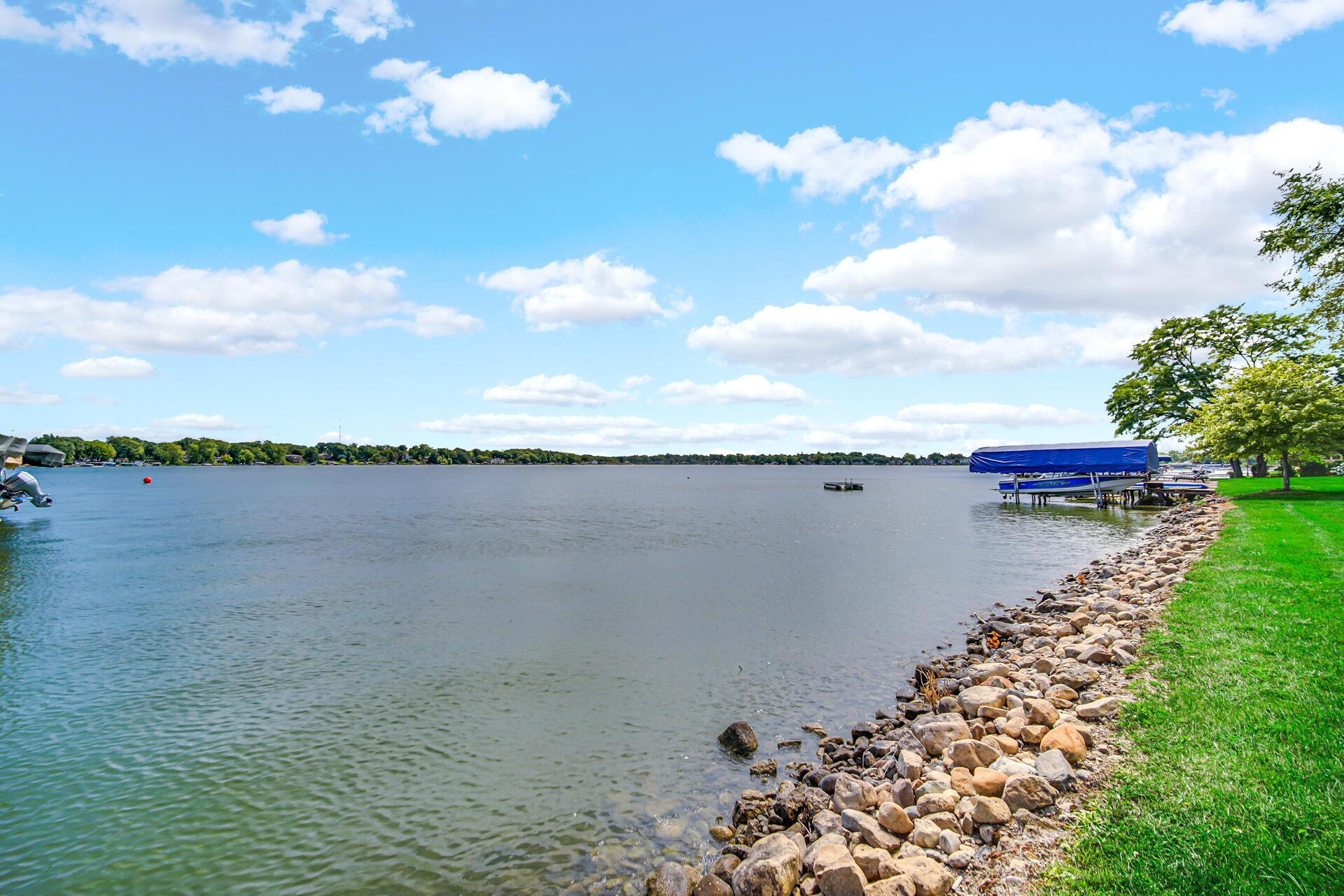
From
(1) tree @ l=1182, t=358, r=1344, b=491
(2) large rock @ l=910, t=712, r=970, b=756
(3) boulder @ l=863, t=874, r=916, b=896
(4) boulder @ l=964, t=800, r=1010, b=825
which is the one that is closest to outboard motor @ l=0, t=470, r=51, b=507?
(2) large rock @ l=910, t=712, r=970, b=756

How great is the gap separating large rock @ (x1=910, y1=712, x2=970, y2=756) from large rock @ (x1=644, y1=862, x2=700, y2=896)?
4157 mm

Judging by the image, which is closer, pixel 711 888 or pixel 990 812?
pixel 990 812

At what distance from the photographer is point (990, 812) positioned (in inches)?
279

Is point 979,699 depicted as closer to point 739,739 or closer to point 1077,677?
point 1077,677

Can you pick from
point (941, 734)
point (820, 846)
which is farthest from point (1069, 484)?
point (820, 846)

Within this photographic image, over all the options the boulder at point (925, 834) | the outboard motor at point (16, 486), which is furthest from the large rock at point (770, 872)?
the outboard motor at point (16, 486)

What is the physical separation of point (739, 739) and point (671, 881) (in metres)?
4.35

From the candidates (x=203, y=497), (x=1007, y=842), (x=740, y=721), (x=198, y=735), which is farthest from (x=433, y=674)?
(x=203, y=497)

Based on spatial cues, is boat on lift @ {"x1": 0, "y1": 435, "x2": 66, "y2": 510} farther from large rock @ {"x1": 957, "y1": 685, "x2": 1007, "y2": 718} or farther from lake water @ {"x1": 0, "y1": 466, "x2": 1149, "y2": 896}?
large rock @ {"x1": 957, "y1": 685, "x2": 1007, "y2": 718}

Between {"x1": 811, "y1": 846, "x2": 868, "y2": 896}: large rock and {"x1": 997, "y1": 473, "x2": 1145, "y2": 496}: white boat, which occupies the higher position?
{"x1": 997, "y1": 473, "x2": 1145, "y2": 496}: white boat

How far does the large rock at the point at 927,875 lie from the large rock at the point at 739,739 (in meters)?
5.26

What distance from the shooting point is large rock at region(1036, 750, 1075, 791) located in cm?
725

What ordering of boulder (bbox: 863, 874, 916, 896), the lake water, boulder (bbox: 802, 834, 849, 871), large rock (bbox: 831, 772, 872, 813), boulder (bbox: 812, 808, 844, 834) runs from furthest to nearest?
the lake water < large rock (bbox: 831, 772, 872, 813) < boulder (bbox: 812, 808, 844, 834) < boulder (bbox: 802, 834, 849, 871) < boulder (bbox: 863, 874, 916, 896)

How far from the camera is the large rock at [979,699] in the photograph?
1121cm
